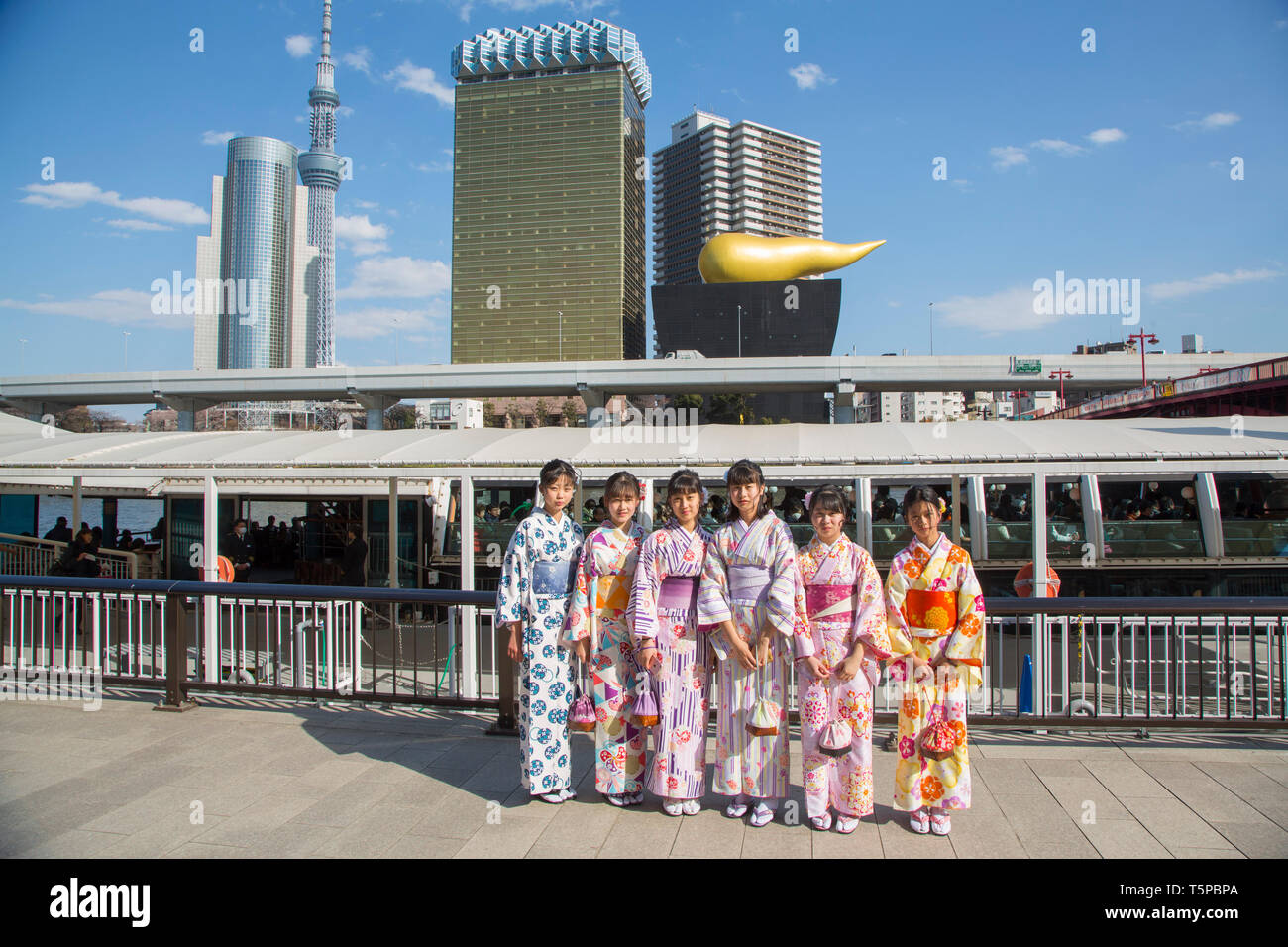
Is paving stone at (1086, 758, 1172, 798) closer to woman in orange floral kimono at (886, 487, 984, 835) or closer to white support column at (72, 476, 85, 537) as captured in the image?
woman in orange floral kimono at (886, 487, 984, 835)

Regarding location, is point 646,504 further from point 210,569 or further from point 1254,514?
point 1254,514

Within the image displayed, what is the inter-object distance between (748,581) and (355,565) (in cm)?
939

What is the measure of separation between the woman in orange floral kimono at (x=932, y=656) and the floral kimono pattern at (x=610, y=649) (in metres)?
1.31

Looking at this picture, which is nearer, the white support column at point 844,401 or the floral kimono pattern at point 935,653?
the floral kimono pattern at point 935,653

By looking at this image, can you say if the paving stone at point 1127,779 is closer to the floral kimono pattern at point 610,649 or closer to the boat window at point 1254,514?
the floral kimono pattern at point 610,649

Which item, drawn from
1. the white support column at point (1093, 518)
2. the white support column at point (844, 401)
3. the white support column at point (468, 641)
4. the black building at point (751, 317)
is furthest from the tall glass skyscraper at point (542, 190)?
the white support column at point (468, 641)

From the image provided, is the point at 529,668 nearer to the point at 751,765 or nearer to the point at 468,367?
the point at 751,765

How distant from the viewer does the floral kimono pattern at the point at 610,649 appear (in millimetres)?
3883

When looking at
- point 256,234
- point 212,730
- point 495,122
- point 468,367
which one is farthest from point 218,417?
point 212,730

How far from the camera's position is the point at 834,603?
3.68 m

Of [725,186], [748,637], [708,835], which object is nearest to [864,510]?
[748,637]

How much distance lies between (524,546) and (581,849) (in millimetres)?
1506

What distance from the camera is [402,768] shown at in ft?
14.9

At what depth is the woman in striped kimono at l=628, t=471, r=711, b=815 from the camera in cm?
376
